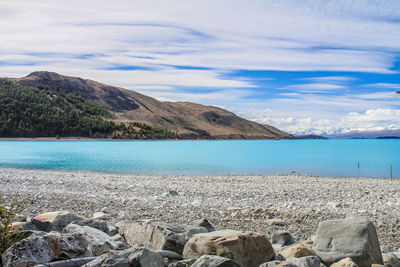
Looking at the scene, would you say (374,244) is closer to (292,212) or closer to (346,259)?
(346,259)

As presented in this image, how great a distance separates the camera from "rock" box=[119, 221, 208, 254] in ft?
28.7

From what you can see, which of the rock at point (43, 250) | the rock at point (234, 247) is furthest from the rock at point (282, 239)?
the rock at point (43, 250)

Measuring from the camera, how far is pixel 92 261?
696 centimetres

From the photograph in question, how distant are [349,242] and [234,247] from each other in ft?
9.60

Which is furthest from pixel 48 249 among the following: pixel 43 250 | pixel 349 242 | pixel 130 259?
pixel 349 242

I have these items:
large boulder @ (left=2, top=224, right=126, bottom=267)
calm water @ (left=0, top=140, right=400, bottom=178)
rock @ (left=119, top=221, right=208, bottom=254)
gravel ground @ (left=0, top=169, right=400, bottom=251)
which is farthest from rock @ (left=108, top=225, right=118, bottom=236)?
calm water @ (left=0, top=140, right=400, bottom=178)

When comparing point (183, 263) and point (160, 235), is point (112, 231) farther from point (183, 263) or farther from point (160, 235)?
point (183, 263)

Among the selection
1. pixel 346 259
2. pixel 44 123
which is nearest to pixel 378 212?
pixel 346 259

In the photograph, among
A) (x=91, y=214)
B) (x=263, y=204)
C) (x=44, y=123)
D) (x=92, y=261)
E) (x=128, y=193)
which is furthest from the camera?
(x=44, y=123)

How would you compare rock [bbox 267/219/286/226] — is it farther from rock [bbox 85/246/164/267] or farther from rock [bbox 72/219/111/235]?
rock [bbox 85/246/164/267]

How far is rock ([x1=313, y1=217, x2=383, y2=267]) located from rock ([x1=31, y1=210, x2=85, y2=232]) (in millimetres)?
6675

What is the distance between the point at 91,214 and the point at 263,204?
825 centimetres

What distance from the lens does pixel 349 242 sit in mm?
8828

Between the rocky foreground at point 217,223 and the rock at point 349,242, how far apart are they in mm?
22
